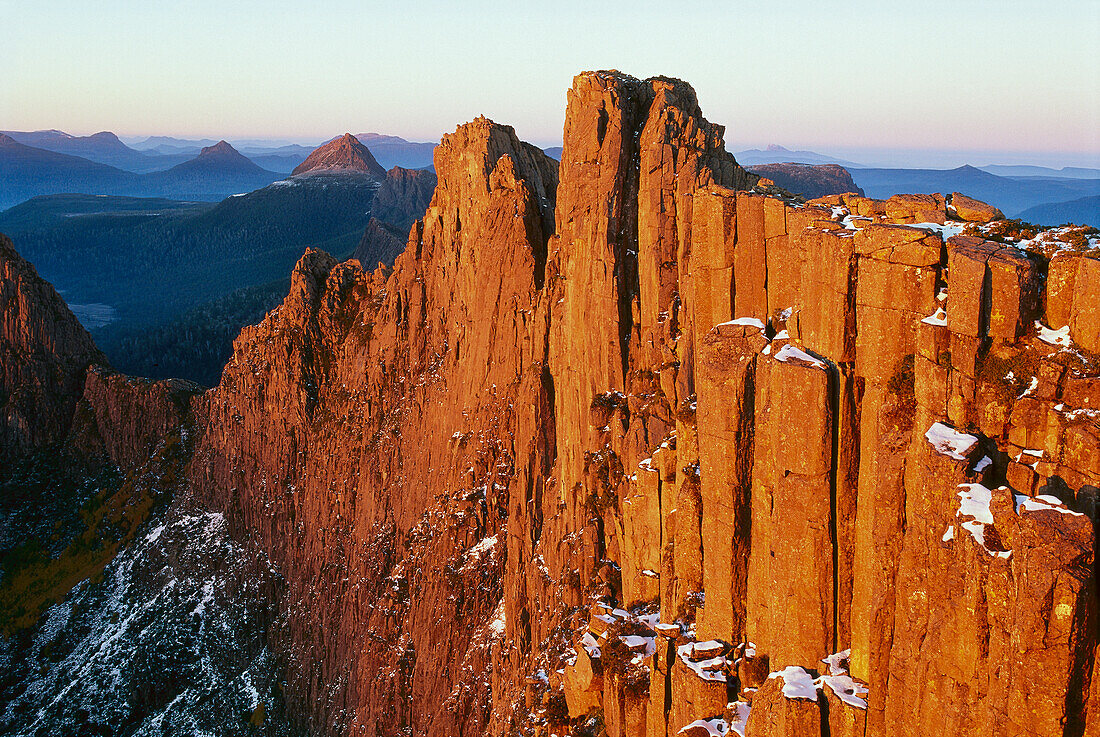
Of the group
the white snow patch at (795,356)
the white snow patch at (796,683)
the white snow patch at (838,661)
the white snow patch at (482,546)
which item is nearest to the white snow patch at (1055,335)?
the white snow patch at (795,356)

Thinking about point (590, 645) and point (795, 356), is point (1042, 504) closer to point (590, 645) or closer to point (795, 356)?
point (795, 356)

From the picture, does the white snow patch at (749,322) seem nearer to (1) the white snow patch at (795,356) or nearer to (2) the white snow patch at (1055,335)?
(1) the white snow patch at (795,356)

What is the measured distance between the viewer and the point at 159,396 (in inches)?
5153

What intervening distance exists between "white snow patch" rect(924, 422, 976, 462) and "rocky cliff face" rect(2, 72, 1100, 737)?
121 mm

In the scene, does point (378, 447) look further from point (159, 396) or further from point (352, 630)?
point (159, 396)

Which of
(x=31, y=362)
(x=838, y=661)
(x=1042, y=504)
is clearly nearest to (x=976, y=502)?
(x=1042, y=504)

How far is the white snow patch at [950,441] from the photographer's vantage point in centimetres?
2344

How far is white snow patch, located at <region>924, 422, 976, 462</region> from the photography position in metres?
23.4

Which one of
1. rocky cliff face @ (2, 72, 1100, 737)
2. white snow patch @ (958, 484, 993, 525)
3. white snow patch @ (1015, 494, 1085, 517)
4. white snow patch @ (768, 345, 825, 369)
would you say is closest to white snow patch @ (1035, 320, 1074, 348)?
rocky cliff face @ (2, 72, 1100, 737)

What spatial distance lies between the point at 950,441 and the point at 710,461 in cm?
1075

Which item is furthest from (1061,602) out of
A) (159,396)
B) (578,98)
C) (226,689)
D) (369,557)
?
(159,396)

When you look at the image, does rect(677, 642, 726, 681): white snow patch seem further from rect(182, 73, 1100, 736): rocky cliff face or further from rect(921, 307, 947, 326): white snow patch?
rect(921, 307, 947, 326): white snow patch

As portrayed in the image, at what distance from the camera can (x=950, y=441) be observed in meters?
23.9

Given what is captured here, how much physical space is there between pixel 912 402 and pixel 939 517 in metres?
4.52
